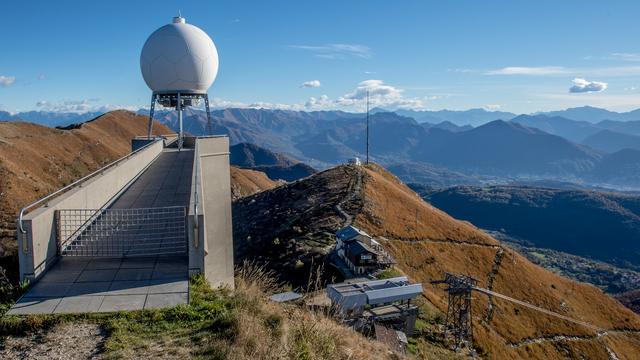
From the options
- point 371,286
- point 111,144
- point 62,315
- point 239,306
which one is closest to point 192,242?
point 239,306

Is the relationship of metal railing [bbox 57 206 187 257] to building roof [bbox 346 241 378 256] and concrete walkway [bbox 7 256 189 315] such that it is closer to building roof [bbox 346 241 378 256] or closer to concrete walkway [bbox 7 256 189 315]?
concrete walkway [bbox 7 256 189 315]

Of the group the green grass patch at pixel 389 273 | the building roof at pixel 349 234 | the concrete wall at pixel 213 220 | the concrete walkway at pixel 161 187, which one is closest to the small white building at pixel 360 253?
the building roof at pixel 349 234

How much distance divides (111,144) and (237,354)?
81.9 metres

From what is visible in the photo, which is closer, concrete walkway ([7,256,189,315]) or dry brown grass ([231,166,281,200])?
concrete walkway ([7,256,189,315])

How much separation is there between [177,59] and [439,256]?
89.2 feet

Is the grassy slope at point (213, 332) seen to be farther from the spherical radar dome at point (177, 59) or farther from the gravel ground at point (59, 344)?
the spherical radar dome at point (177, 59)

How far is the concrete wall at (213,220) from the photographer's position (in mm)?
9562

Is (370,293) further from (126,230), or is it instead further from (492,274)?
(492,274)

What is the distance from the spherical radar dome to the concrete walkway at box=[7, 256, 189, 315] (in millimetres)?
24493

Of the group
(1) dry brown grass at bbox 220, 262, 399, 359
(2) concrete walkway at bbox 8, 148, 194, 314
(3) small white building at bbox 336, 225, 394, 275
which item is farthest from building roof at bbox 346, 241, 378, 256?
(1) dry brown grass at bbox 220, 262, 399, 359

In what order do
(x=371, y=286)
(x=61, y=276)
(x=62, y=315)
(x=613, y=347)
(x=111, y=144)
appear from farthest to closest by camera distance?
(x=111, y=144)
(x=613, y=347)
(x=371, y=286)
(x=61, y=276)
(x=62, y=315)

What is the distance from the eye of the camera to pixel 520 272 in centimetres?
4456

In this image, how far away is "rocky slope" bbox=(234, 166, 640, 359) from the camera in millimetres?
32812

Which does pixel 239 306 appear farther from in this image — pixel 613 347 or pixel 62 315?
pixel 613 347
